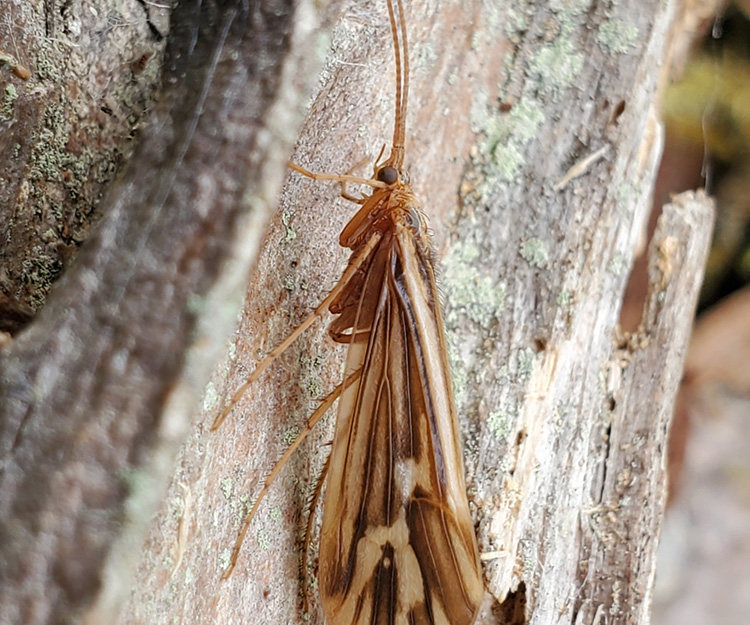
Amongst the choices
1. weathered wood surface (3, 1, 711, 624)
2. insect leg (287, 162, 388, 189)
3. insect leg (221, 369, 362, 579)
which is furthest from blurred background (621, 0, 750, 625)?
insect leg (221, 369, 362, 579)

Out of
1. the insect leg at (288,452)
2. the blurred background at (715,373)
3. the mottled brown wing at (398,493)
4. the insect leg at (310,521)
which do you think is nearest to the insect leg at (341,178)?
the mottled brown wing at (398,493)

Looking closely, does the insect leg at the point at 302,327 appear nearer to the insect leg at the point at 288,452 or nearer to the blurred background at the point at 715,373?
the insect leg at the point at 288,452

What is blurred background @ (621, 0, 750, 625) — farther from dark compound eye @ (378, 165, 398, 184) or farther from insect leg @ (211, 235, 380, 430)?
insect leg @ (211, 235, 380, 430)

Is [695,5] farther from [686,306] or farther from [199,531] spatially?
[199,531]

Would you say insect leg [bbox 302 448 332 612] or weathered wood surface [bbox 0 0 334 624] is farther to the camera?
insect leg [bbox 302 448 332 612]

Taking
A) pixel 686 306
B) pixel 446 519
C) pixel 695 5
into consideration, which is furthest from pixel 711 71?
Result: pixel 446 519

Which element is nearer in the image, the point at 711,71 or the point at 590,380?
the point at 590,380

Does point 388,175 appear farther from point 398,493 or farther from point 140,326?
point 140,326
